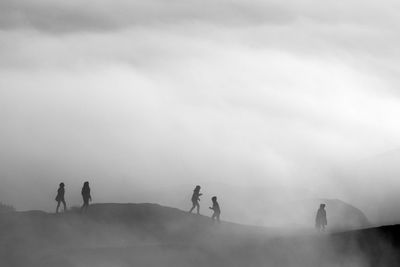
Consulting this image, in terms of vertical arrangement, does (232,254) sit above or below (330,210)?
below

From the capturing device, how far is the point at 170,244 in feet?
159

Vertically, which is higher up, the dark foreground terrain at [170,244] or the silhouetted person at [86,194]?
the silhouetted person at [86,194]

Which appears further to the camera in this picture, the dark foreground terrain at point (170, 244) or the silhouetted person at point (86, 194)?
the silhouetted person at point (86, 194)

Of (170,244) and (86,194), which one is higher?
(86,194)

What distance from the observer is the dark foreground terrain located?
46406mm

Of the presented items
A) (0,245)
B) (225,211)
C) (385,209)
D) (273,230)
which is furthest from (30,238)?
(385,209)

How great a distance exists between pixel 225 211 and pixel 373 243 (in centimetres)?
6009

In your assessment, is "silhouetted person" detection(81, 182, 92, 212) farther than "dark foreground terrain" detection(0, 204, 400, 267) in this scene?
Yes

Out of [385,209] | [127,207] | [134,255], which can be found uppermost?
[385,209]

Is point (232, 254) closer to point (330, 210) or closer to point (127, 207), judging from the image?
point (127, 207)

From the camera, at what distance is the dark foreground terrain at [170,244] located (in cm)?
4641

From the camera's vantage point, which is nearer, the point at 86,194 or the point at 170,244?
the point at 170,244

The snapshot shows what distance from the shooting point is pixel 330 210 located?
3676 inches

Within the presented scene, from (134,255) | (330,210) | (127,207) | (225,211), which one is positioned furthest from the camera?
(225,211)
